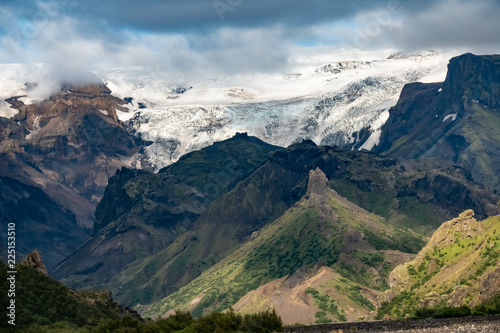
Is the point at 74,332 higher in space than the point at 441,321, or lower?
lower

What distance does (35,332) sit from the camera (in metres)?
164

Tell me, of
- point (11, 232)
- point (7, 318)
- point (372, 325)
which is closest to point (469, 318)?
point (372, 325)

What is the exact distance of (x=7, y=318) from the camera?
18088cm

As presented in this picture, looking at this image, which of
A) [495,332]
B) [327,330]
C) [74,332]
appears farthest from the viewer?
[74,332]

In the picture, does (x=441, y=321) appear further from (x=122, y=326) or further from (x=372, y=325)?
(x=122, y=326)

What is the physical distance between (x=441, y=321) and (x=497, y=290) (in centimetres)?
6779

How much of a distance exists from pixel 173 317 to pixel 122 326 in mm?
13015

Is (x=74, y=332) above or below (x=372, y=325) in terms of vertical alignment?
below

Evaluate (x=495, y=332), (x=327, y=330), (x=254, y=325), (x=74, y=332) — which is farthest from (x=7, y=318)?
(x=495, y=332)

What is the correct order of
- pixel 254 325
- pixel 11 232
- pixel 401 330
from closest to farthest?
pixel 401 330, pixel 254 325, pixel 11 232

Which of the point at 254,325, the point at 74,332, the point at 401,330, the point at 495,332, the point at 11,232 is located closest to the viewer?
the point at 495,332

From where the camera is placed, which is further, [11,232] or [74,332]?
[11,232]

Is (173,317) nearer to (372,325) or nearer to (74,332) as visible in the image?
(74,332)

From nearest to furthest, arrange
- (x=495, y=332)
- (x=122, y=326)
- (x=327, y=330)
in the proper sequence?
(x=495, y=332)
(x=327, y=330)
(x=122, y=326)
